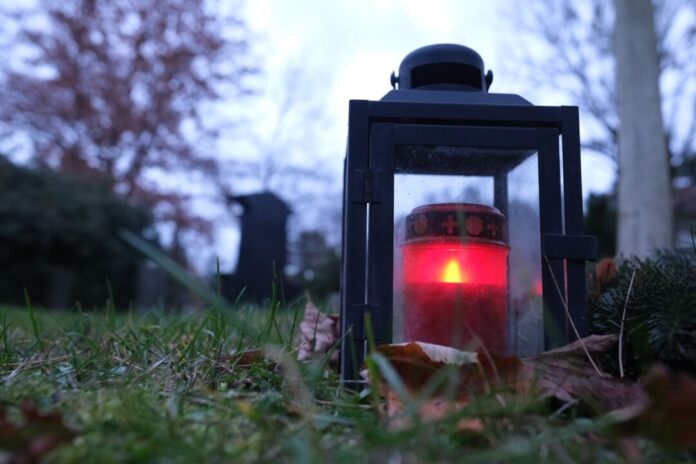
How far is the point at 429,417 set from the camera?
87 cm

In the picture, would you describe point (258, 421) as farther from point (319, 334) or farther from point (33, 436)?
point (319, 334)

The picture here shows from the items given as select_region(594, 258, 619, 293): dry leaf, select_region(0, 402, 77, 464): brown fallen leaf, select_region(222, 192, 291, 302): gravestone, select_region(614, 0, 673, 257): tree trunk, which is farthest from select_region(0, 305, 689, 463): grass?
select_region(222, 192, 291, 302): gravestone

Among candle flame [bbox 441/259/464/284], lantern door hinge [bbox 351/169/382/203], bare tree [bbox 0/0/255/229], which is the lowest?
candle flame [bbox 441/259/464/284]

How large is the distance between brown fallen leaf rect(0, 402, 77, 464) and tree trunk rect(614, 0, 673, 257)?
311cm

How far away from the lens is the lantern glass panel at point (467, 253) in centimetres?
125

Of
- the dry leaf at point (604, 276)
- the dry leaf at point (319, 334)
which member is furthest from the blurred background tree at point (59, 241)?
the dry leaf at point (604, 276)

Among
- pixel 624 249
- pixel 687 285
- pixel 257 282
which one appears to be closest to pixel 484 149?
pixel 687 285

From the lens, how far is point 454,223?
4.10 feet

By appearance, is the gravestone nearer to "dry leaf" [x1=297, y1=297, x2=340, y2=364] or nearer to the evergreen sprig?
"dry leaf" [x1=297, y1=297, x2=340, y2=364]

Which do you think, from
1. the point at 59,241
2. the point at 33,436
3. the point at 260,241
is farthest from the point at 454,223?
the point at 59,241

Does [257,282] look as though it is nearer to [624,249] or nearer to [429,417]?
[624,249]

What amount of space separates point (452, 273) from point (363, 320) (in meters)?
0.23

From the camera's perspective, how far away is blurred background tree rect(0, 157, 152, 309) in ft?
27.1

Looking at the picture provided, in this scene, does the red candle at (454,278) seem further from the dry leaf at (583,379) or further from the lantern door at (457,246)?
the dry leaf at (583,379)
